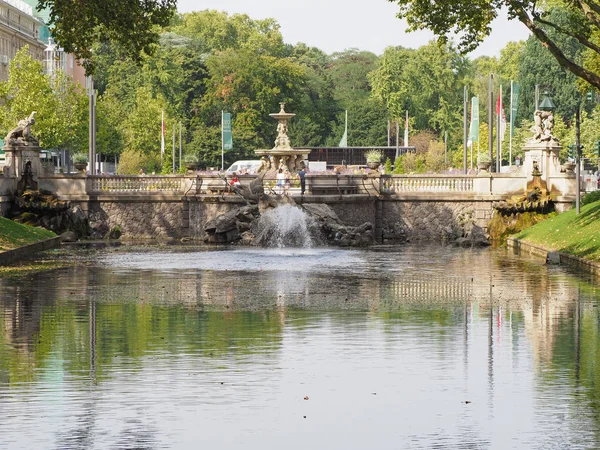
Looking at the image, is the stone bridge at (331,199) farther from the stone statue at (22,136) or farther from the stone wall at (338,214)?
the stone statue at (22,136)

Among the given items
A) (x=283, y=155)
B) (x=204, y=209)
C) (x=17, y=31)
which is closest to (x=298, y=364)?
(x=204, y=209)

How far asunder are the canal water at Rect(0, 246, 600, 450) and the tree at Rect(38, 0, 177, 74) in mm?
8835

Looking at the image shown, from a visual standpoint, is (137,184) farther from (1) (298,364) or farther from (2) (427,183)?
(1) (298,364)

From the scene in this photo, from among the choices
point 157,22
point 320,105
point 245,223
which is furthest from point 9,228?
point 320,105

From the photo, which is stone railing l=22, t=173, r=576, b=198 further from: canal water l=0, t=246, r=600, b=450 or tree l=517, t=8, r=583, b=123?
tree l=517, t=8, r=583, b=123

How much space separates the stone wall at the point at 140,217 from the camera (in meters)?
56.7

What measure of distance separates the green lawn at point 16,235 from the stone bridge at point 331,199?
31.6ft

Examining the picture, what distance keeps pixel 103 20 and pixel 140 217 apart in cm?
2080

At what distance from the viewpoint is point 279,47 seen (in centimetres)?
15350

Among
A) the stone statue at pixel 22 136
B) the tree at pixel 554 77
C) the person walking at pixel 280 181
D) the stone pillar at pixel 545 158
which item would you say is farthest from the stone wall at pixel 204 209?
the tree at pixel 554 77

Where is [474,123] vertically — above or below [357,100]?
below

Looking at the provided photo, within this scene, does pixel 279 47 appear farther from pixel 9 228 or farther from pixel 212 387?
pixel 212 387

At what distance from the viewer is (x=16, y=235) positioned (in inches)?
1654

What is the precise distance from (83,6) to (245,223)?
17283 millimetres
